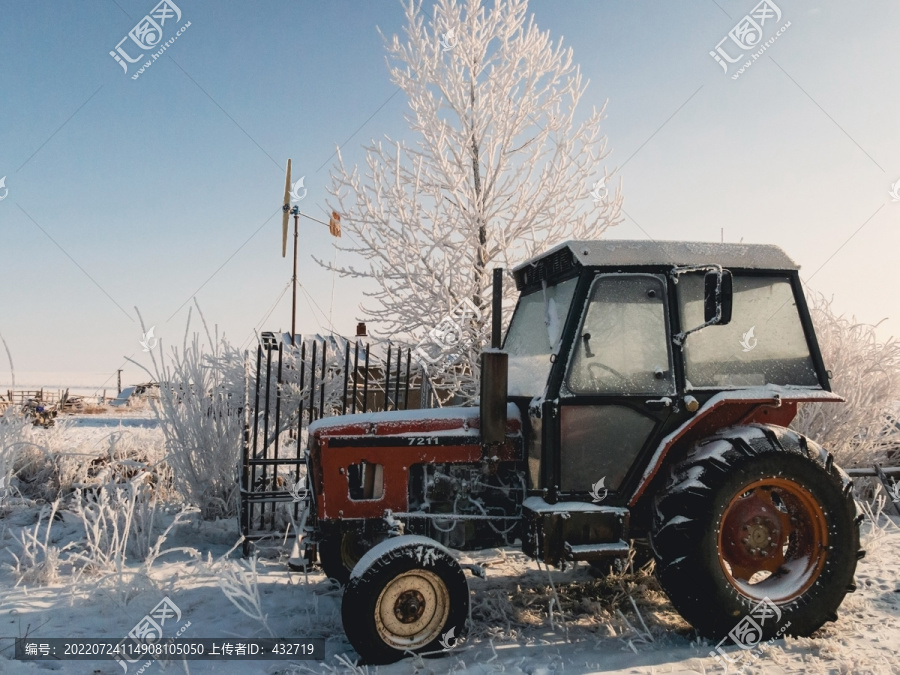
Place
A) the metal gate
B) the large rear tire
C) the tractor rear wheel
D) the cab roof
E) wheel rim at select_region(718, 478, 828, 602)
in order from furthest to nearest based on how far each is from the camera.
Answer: the metal gate < the cab roof < wheel rim at select_region(718, 478, 828, 602) < the tractor rear wheel < the large rear tire

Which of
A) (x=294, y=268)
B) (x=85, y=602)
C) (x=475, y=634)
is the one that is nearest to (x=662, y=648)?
(x=475, y=634)

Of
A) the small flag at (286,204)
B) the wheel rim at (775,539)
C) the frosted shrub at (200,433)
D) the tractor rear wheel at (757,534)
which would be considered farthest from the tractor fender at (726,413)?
the small flag at (286,204)

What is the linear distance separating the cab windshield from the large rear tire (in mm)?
1106

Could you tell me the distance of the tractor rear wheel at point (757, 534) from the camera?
3.09 meters

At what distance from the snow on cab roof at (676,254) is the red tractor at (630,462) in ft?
0.04

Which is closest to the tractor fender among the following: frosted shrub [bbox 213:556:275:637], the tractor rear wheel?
the tractor rear wheel

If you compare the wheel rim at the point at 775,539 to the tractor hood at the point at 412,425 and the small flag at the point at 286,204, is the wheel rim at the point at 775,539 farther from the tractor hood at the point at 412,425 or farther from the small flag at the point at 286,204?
the small flag at the point at 286,204

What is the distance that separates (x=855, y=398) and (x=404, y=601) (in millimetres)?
6875

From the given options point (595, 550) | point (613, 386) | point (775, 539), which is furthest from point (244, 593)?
point (775, 539)

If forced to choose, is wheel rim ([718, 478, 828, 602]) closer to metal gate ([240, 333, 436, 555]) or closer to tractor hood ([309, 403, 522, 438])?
tractor hood ([309, 403, 522, 438])

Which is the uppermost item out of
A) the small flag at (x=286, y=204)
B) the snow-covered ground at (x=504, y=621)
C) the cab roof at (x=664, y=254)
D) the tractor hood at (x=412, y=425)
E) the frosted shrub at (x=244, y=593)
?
the small flag at (x=286, y=204)

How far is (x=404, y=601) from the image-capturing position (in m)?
3.05

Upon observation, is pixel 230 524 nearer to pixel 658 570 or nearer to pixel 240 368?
pixel 240 368

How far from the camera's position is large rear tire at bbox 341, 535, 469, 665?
2.94 m
